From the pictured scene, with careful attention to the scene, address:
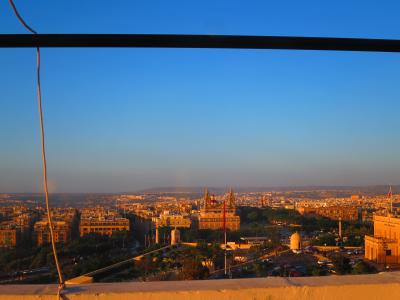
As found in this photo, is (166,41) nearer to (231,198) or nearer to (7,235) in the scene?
(7,235)

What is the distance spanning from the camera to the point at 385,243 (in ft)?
43.3

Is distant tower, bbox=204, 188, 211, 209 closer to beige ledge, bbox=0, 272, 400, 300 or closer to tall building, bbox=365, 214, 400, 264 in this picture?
tall building, bbox=365, 214, 400, 264

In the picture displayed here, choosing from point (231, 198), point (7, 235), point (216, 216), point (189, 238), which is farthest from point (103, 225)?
point (231, 198)

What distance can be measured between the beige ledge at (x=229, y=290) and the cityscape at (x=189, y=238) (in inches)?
23.8

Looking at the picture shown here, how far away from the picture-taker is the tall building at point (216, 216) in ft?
85.8

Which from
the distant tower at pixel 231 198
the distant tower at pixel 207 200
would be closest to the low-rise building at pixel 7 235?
the distant tower at pixel 231 198

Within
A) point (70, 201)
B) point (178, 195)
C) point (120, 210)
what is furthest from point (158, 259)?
point (178, 195)

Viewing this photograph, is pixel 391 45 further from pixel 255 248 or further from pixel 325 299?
pixel 255 248

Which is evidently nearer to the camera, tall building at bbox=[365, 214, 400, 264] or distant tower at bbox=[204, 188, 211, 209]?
tall building at bbox=[365, 214, 400, 264]

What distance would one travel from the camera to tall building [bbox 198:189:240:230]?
26141 millimetres

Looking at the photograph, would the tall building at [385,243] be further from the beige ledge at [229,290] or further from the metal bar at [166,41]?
the metal bar at [166,41]

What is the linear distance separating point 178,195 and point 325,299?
107ft

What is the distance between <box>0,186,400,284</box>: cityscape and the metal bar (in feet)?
3.66

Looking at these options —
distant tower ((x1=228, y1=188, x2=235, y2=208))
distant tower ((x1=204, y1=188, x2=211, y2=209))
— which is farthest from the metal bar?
distant tower ((x1=204, y1=188, x2=211, y2=209))
